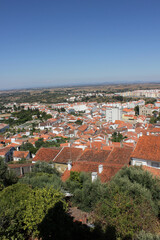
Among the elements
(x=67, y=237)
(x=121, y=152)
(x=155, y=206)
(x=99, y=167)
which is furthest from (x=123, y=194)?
(x=121, y=152)

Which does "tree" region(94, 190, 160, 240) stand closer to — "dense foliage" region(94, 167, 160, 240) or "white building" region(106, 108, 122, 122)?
"dense foliage" region(94, 167, 160, 240)

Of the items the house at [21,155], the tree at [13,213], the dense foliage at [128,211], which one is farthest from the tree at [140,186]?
the house at [21,155]

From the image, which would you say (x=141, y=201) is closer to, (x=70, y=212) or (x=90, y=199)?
(x=90, y=199)

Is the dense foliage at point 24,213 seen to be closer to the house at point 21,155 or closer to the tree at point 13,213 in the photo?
the tree at point 13,213

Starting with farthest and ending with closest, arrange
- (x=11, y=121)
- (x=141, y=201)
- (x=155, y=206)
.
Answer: (x=11, y=121) → (x=155, y=206) → (x=141, y=201)

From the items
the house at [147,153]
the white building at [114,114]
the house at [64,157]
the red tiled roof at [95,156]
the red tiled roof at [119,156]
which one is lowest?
the white building at [114,114]

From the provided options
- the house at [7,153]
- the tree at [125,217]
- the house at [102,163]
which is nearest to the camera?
the tree at [125,217]

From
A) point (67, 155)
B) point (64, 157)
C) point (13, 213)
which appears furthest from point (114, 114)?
point (13, 213)

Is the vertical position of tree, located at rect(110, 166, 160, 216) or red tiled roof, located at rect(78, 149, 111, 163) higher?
tree, located at rect(110, 166, 160, 216)

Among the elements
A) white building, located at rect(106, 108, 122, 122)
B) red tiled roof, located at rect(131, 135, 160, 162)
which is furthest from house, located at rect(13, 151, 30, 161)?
white building, located at rect(106, 108, 122, 122)
